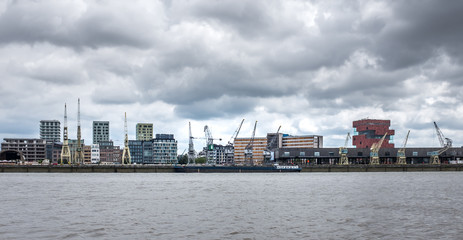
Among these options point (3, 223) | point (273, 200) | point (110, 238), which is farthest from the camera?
point (273, 200)

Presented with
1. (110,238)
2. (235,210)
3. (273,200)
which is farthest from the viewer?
(273,200)

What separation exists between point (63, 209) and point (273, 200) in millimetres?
25861

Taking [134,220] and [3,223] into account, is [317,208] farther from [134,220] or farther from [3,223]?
[3,223]

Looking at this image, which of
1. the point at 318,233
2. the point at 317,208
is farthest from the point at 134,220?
the point at 317,208

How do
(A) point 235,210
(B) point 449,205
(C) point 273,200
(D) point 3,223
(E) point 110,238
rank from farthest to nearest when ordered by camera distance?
(C) point 273,200 → (B) point 449,205 → (A) point 235,210 → (D) point 3,223 → (E) point 110,238

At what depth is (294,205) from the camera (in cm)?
5625

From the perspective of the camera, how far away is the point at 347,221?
42.0 meters

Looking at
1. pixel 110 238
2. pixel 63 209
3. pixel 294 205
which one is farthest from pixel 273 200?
pixel 110 238

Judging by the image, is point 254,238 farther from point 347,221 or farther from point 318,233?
point 347,221

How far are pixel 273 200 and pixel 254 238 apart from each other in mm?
29644

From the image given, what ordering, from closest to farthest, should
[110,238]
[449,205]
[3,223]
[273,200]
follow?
[110,238] → [3,223] → [449,205] → [273,200]

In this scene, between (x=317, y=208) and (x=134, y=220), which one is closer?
(x=134, y=220)

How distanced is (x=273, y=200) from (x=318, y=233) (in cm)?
2728

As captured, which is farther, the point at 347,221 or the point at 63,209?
the point at 63,209
